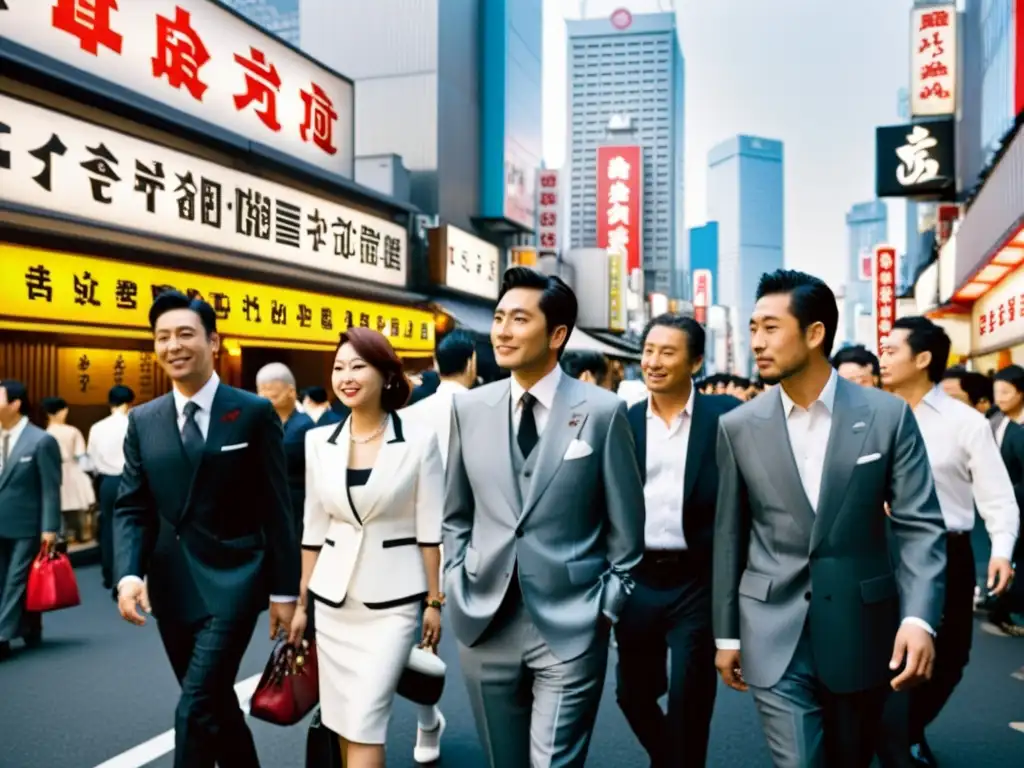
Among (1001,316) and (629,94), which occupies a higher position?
(629,94)

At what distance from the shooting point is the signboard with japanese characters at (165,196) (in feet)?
30.2

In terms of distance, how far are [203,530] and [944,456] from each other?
11.1 ft

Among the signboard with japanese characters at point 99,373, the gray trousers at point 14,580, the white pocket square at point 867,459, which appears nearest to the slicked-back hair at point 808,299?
the white pocket square at point 867,459

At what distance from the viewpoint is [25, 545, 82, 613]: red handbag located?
21.5 feet

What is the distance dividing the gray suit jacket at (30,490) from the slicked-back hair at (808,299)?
577cm

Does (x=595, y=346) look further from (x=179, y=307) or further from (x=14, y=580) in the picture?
(x=179, y=307)

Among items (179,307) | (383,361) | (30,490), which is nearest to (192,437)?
(179,307)

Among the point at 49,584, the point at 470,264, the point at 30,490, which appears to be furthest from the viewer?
the point at 470,264

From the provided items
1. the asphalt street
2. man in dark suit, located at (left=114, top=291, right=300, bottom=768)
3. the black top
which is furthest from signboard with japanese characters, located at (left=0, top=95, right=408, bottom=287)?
the black top

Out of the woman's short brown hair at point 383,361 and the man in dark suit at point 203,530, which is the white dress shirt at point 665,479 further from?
the man in dark suit at point 203,530

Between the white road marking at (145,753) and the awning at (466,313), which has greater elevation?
the awning at (466,313)

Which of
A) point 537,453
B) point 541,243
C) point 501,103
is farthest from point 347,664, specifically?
point 541,243

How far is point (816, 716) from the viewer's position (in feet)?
9.28

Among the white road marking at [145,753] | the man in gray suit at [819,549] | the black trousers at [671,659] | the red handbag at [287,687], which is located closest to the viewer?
the man in gray suit at [819,549]
